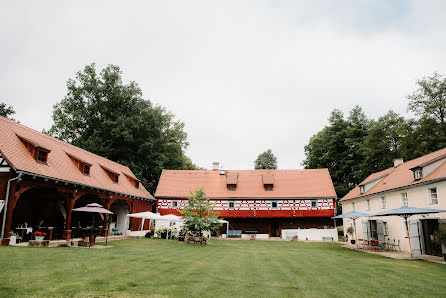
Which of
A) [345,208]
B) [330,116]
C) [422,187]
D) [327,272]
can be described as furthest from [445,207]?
[330,116]

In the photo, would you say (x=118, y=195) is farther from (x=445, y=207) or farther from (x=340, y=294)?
(x=445, y=207)

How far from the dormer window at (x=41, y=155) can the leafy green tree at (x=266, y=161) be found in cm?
4589

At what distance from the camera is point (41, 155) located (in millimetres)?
16203

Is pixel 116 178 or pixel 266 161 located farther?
pixel 266 161

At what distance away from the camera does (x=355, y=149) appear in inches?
1548

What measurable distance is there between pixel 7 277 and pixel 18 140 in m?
11.4

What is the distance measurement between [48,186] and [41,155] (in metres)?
2.04

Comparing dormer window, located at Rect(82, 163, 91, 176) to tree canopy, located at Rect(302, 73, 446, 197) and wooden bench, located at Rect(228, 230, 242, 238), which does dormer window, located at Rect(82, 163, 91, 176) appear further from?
tree canopy, located at Rect(302, 73, 446, 197)

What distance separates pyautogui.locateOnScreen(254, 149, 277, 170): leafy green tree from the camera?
58.7m

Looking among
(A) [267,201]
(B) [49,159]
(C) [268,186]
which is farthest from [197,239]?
(C) [268,186]

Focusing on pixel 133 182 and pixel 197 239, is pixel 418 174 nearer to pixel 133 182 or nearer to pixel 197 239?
pixel 197 239

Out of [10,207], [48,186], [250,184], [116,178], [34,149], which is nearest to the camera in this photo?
[10,207]

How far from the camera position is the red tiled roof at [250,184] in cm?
3153

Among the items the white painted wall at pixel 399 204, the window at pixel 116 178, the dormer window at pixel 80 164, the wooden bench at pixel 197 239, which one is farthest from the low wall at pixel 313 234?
the dormer window at pixel 80 164
